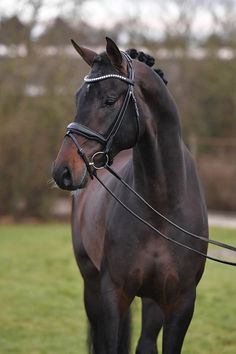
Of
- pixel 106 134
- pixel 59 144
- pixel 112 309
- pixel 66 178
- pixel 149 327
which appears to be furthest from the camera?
pixel 59 144

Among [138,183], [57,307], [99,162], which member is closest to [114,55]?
[99,162]

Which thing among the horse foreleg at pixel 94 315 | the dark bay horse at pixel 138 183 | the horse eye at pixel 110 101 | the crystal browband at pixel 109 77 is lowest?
the horse foreleg at pixel 94 315

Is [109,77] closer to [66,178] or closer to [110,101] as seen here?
[110,101]

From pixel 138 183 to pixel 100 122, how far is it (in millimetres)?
623

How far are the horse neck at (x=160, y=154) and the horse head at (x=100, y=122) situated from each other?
180 millimetres

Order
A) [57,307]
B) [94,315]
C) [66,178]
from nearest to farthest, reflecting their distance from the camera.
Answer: [66,178], [94,315], [57,307]

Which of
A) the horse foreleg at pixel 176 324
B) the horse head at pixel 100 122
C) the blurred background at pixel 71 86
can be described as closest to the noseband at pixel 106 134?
the horse head at pixel 100 122

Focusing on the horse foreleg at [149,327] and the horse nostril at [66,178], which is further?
the horse foreleg at [149,327]

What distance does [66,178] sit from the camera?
329 cm

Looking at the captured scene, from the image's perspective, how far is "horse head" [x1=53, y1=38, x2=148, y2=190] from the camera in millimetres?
3307

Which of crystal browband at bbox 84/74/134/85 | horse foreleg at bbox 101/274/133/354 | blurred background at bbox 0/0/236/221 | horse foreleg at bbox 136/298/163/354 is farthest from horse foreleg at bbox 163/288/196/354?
blurred background at bbox 0/0/236/221

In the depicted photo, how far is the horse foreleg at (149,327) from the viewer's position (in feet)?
14.2

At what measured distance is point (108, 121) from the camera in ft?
11.1

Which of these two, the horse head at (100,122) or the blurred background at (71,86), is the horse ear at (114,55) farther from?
the blurred background at (71,86)
